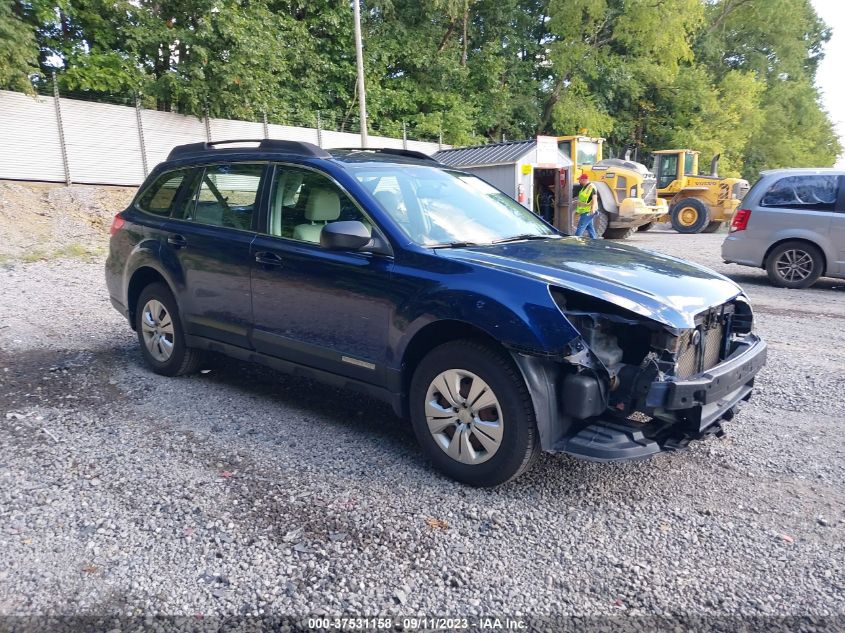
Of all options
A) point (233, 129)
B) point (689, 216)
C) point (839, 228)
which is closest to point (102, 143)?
point (233, 129)

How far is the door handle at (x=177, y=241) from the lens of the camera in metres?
4.87

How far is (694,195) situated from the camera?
22.4 m

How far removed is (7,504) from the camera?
3.19 meters

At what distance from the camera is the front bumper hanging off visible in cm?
300

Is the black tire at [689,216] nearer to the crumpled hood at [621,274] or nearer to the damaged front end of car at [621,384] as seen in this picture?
the crumpled hood at [621,274]

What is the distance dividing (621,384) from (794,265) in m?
8.17

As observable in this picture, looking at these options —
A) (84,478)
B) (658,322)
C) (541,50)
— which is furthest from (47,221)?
(541,50)

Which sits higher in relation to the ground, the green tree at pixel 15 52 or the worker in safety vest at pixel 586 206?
the green tree at pixel 15 52

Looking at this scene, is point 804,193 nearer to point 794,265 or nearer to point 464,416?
point 794,265

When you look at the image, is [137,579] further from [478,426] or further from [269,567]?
[478,426]

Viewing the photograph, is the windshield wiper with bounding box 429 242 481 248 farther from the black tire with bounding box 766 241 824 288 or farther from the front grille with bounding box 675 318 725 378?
the black tire with bounding box 766 241 824 288

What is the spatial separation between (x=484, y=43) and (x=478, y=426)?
31631 millimetres

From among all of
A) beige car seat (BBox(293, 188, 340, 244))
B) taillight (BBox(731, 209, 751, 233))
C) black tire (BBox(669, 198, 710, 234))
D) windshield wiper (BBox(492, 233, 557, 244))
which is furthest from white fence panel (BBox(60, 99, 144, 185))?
black tire (BBox(669, 198, 710, 234))

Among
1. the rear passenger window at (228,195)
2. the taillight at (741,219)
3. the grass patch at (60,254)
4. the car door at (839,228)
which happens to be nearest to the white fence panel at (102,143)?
the grass patch at (60,254)
